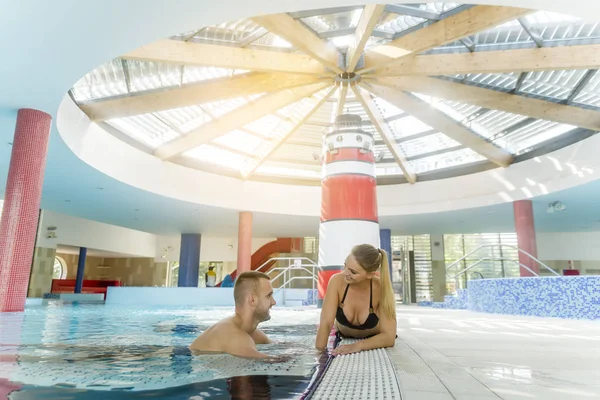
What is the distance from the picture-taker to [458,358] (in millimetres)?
3002

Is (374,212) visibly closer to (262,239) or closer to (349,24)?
(349,24)

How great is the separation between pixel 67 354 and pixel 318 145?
47.9ft

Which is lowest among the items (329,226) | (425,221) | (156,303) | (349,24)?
(156,303)

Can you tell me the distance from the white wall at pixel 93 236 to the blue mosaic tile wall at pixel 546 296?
20.8 metres

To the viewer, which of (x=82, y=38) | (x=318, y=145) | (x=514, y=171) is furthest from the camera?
(x=318, y=145)

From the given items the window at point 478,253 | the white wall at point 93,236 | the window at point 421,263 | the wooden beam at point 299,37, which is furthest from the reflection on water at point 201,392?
the window at point 478,253

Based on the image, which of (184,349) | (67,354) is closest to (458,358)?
(184,349)

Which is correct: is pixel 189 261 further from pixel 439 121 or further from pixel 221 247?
pixel 439 121

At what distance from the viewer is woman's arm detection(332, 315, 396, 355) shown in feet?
10.7

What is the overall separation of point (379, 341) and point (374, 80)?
7.95m

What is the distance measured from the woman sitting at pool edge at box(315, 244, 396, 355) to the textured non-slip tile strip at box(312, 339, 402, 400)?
46 centimetres

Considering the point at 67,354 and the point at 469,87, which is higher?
the point at 469,87

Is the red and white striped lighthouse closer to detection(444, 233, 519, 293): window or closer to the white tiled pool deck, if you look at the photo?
A: the white tiled pool deck

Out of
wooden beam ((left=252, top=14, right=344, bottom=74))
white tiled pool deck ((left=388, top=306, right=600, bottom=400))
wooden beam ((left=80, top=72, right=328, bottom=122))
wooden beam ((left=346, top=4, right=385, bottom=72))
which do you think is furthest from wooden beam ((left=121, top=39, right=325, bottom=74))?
white tiled pool deck ((left=388, top=306, right=600, bottom=400))
